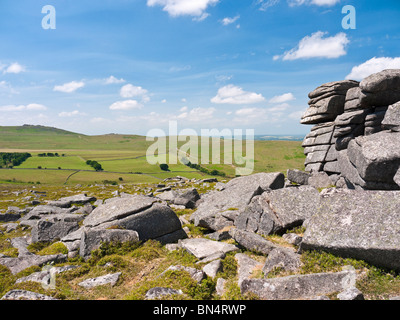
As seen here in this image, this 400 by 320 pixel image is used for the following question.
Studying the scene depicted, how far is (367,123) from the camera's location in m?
23.9

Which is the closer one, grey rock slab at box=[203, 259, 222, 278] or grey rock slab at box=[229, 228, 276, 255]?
grey rock slab at box=[203, 259, 222, 278]

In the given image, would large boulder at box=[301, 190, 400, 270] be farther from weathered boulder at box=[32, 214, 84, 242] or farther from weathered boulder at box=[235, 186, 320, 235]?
weathered boulder at box=[32, 214, 84, 242]

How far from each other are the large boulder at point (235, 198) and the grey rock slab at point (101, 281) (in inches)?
390

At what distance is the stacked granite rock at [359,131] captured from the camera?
15896 mm

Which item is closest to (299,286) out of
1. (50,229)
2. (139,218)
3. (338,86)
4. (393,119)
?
(139,218)

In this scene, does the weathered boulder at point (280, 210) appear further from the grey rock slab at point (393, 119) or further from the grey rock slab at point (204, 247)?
the grey rock slab at point (393, 119)

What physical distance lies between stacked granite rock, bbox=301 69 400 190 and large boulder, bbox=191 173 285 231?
690 cm

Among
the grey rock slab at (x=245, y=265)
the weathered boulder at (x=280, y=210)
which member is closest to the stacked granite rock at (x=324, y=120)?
the weathered boulder at (x=280, y=210)

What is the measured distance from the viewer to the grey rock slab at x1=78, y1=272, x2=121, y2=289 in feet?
41.6

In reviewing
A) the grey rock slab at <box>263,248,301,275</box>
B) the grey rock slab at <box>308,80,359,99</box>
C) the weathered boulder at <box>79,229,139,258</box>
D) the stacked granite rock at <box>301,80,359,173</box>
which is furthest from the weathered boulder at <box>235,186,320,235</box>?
the grey rock slab at <box>308,80,359,99</box>

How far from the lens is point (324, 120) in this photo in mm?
31891

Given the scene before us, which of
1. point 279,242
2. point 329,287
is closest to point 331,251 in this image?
point 329,287

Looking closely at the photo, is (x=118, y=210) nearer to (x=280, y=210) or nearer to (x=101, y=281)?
(x=101, y=281)

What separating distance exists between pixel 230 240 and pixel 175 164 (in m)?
147
